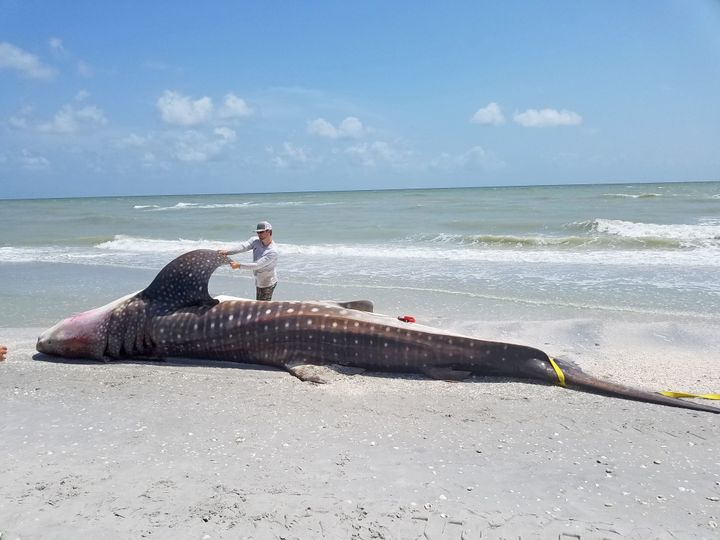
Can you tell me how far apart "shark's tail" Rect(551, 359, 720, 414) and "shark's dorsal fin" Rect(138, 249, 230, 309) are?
13.5 ft

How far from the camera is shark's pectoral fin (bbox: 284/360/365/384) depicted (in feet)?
21.5

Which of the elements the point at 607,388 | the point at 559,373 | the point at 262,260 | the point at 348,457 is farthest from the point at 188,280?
the point at 607,388

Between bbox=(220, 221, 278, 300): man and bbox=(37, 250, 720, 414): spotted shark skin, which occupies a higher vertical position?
bbox=(220, 221, 278, 300): man

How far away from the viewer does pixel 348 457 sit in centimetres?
466

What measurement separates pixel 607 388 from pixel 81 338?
6064mm

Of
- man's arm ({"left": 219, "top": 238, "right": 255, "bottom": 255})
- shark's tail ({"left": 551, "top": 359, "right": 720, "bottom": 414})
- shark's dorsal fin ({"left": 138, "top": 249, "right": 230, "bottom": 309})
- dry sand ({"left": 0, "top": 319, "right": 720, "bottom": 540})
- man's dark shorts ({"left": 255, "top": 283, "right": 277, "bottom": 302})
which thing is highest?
man's arm ({"left": 219, "top": 238, "right": 255, "bottom": 255})

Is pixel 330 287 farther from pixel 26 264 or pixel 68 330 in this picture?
pixel 26 264

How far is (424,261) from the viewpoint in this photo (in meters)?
17.4

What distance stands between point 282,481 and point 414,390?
227 centimetres

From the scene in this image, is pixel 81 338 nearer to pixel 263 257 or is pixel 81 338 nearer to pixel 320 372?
pixel 263 257

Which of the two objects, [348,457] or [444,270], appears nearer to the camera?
[348,457]

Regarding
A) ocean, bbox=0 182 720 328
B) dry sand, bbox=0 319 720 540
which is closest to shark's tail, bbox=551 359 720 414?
dry sand, bbox=0 319 720 540

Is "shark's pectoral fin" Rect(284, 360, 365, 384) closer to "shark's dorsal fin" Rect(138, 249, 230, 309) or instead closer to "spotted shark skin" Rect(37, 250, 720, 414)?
"spotted shark skin" Rect(37, 250, 720, 414)

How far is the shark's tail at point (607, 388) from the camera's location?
5.59 m
